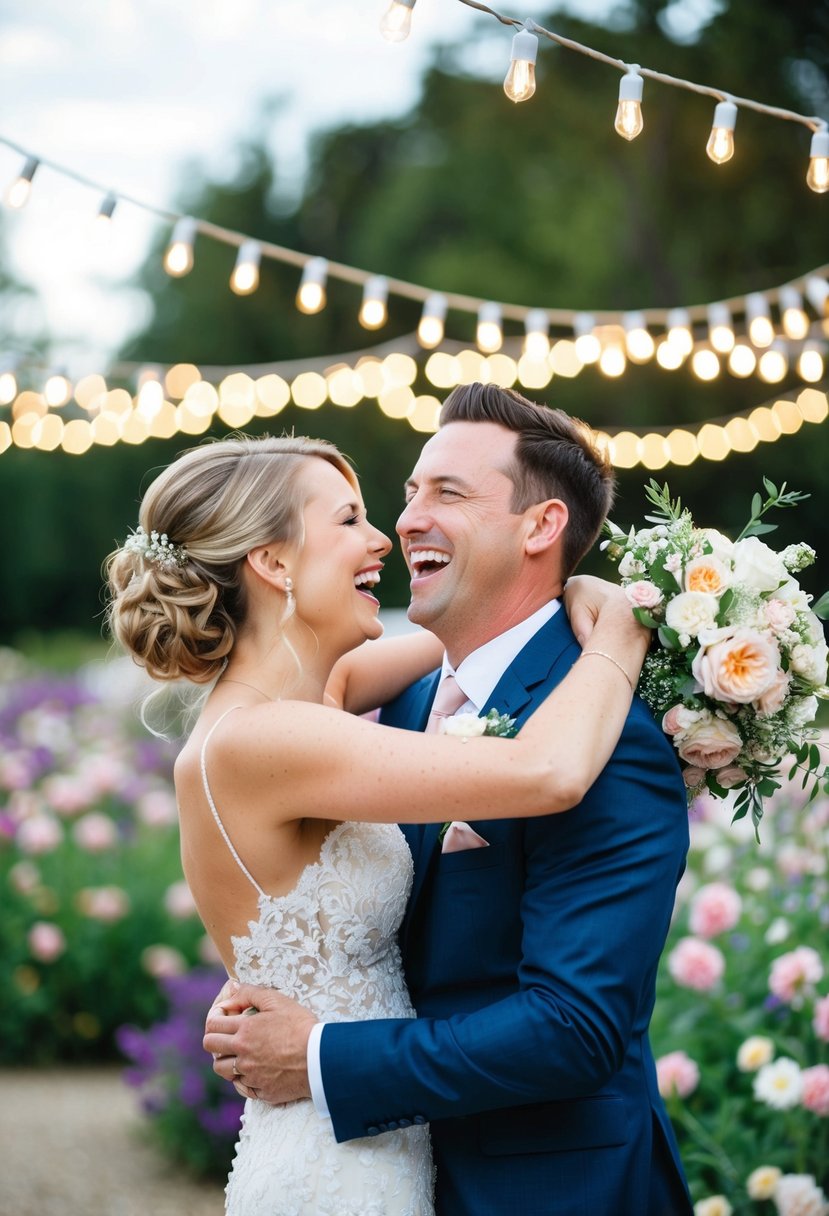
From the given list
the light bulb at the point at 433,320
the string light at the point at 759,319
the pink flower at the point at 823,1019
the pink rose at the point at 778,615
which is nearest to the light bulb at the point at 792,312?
the string light at the point at 759,319

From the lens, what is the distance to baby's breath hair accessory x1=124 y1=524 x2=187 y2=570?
2758 millimetres

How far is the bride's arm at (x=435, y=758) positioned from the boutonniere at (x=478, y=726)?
0.02 meters

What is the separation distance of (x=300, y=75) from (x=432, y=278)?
6634 mm

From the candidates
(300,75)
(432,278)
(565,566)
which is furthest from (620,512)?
(565,566)

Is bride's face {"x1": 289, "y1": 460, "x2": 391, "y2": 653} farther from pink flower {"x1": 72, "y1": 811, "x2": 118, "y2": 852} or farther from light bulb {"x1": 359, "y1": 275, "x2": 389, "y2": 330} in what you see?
pink flower {"x1": 72, "y1": 811, "x2": 118, "y2": 852}

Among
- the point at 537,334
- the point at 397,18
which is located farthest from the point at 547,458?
the point at 537,334

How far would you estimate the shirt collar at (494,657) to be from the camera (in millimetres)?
2789

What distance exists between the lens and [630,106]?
3092 mm

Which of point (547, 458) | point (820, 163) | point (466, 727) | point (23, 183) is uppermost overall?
point (820, 163)

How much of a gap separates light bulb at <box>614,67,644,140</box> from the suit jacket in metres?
1.35

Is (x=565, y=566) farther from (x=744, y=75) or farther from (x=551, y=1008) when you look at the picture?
(x=744, y=75)

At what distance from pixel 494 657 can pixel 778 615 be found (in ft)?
2.05

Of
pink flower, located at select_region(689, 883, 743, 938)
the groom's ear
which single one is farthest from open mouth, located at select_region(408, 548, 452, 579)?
pink flower, located at select_region(689, 883, 743, 938)

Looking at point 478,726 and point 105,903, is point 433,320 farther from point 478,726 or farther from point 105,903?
point 478,726
